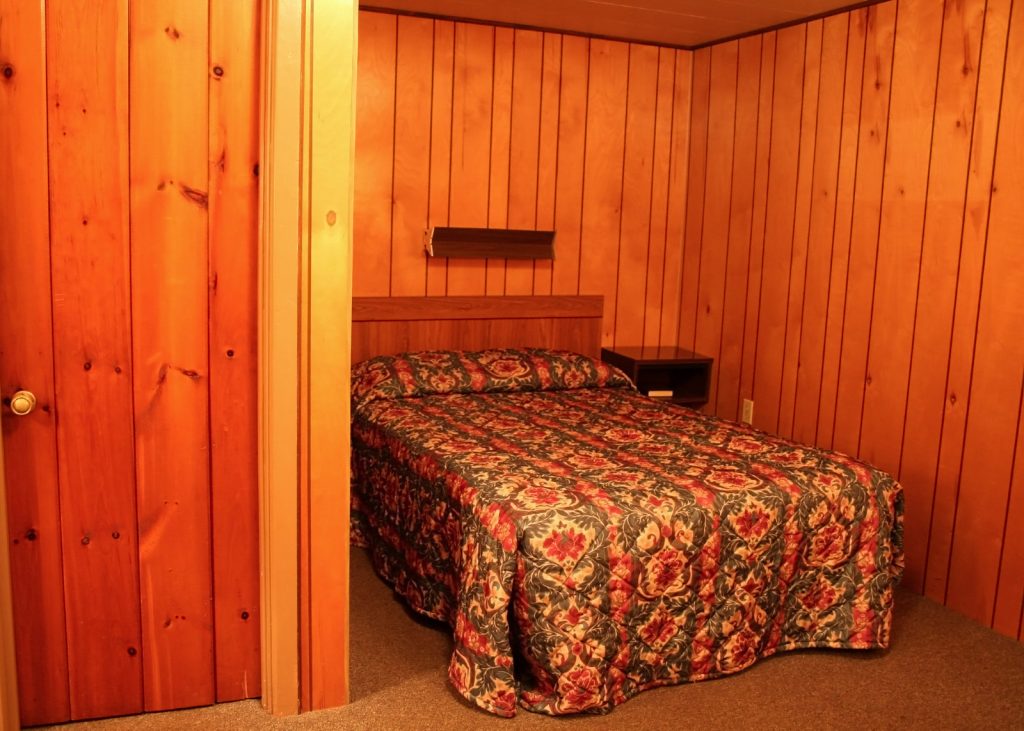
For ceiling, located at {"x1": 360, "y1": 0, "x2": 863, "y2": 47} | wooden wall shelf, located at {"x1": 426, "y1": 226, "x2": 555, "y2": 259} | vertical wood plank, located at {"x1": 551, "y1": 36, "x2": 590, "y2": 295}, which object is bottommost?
wooden wall shelf, located at {"x1": 426, "y1": 226, "x2": 555, "y2": 259}

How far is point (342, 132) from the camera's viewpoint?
7.61ft

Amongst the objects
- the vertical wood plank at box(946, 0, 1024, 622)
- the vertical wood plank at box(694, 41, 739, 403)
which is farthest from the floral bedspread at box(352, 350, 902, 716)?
the vertical wood plank at box(694, 41, 739, 403)

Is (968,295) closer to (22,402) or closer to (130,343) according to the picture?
(130,343)

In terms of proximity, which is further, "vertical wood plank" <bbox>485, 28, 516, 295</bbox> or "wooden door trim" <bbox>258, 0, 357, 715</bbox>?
"vertical wood plank" <bbox>485, 28, 516, 295</bbox>

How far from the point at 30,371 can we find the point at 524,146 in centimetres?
267

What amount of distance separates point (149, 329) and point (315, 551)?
667mm

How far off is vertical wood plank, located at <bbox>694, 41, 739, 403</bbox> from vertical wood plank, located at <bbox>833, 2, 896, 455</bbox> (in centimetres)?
80

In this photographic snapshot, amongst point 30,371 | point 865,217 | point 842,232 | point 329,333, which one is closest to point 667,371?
point 842,232

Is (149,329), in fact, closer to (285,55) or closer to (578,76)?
(285,55)

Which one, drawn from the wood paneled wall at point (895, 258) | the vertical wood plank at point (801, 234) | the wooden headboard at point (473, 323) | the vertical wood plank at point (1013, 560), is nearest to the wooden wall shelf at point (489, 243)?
the wooden headboard at point (473, 323)

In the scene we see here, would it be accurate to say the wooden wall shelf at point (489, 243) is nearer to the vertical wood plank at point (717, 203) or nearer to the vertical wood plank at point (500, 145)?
the vertical wood plank at point (500, 145)

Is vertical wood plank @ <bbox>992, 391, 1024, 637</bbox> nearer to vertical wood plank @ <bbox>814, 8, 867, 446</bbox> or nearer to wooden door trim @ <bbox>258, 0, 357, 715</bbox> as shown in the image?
vertical wood plank @ <bbox>814, 8, 867, 446</bbox>

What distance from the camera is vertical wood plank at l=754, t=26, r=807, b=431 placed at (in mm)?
4039

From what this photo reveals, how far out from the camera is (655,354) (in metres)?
4.60
